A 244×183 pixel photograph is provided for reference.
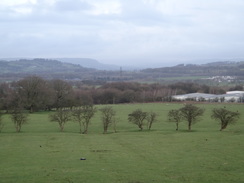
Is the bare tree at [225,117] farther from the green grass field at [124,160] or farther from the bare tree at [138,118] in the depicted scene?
the bare tree at [138,118]

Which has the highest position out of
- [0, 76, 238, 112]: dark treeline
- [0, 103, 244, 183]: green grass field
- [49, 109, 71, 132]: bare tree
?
[0, 76, 238, 112]: dark treeline

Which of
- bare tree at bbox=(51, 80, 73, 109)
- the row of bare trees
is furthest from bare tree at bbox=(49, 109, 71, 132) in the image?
bare tree at bbox=(51, 80, 73, 109)

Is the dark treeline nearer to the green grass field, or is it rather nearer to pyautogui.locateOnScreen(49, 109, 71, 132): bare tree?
pyautogui.locateOnScreen(49, 109, 71, 132): bare tree

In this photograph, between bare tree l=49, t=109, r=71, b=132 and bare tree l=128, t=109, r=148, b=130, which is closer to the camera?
bare tree l=128, t=109, r=148, b=130

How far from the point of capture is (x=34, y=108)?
91750 mm

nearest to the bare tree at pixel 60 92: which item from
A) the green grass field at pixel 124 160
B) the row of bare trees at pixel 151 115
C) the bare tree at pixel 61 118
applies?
the bare tree at pixel 61 118

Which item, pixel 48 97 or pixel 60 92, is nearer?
pixel 48 97

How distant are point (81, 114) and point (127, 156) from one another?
28905mm

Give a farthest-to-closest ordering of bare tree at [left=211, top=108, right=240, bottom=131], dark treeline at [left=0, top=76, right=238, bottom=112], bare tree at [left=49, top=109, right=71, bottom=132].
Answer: dark treeline at [left=0, top=76, right=238, bottom=112]
bare tree at [left=49, top=109, right=71, bottom=132]
bare tree at [left=211, top=108, right=240, bottom=131]

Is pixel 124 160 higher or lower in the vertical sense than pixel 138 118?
lower

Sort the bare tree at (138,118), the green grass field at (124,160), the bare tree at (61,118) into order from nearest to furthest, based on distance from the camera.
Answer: the green grass field at (124,160)
the bare tree at (138,118)
the bare tree at (61,118)

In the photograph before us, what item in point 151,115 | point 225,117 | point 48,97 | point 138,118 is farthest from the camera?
point 48,97

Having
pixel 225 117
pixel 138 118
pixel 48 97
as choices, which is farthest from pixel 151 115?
pixel 48 97

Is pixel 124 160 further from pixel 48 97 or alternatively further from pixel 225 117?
pixel 48 97
